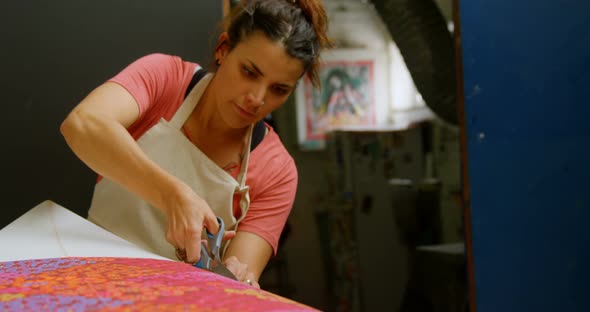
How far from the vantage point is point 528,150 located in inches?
60.6

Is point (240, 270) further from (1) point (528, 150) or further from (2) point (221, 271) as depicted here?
(1) point (528, 150)

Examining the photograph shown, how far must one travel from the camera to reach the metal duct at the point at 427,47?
1.57 m

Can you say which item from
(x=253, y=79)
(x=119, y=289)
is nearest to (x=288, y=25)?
(x=253, y=79)

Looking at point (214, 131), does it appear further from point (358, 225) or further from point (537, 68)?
point (537, 68)

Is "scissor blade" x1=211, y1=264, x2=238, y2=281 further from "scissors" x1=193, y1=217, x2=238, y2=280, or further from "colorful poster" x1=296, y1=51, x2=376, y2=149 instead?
"colorful poster" x1=296, y1=51, x2=376, y2=149

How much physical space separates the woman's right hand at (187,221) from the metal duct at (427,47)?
1028 millimetres

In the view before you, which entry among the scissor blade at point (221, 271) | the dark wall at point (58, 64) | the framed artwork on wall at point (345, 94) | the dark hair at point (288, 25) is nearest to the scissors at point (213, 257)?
the scissor blade at point (221, 271)

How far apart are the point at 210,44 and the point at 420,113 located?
71 cm

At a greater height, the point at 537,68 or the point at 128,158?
the point at 537,68

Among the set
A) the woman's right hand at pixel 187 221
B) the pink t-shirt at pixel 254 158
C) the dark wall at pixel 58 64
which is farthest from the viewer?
the dark wall at pixel 58 64

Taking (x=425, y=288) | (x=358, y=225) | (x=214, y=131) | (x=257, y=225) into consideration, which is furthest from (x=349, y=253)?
(x=214, y=131)

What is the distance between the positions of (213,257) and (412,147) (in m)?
0.99

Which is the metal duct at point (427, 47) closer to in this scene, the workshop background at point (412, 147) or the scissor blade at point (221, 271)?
the workshop background at point (412, 147)

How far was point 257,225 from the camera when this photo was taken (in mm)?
1140
